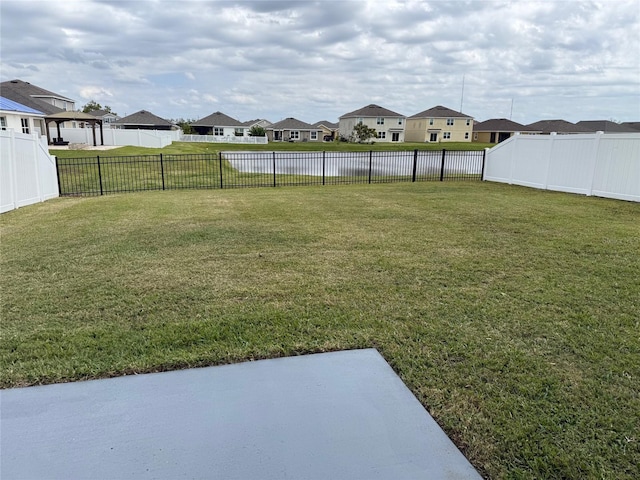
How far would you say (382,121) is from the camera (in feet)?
210

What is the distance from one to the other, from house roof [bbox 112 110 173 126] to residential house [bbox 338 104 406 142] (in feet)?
85.4

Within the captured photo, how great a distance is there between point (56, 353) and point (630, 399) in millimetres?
3731

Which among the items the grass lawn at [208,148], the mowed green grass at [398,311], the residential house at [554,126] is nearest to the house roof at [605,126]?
the residential house at [554,126]

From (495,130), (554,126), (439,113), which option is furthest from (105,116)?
(554,126)

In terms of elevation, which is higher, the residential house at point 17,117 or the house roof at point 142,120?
the house roof at point 142,120

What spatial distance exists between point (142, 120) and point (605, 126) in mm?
58191

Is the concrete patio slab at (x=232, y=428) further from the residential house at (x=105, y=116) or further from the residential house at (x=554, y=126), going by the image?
the residential house at (x=554, y=126)

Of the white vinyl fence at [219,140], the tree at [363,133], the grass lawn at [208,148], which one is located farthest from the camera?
the tree at [363,133]

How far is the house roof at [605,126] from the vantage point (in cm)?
5260

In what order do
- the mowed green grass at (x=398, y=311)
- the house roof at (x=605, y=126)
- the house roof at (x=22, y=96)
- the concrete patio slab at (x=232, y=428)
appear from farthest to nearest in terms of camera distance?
the house roof at (x=605, y=126) < the house roof at (x=22, y=96) < the mowed green grass at (x=398, y=311) < the concrete patio slab at (x=232, y=428)

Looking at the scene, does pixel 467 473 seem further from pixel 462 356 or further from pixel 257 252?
pixel 257 252

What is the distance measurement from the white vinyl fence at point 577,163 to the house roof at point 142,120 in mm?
50019

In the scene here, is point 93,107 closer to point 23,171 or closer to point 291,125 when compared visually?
point 291,125

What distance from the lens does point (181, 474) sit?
2066 mm
